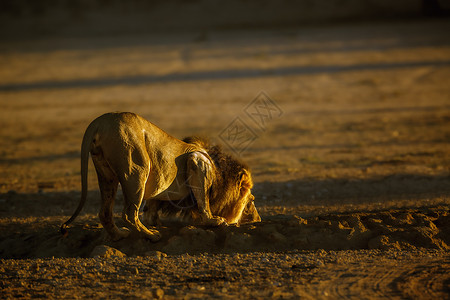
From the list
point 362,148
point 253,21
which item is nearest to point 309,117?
point 362,148

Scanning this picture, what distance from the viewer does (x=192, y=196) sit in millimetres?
7246

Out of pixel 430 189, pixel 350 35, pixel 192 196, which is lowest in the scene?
pixel 430 189

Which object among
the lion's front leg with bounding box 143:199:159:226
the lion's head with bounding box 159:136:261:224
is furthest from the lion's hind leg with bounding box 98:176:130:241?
the lion's head with bounding box 159:136:261:224

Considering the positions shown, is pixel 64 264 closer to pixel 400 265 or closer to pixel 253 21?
pixel 400 265

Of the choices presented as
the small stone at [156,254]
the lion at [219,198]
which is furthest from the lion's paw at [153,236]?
the lion at [219,198]

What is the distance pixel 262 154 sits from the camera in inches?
505

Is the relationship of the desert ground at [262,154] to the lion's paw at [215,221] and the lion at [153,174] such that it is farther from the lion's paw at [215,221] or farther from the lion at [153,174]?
the lion at [153,174]

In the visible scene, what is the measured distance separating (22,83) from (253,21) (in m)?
14.2

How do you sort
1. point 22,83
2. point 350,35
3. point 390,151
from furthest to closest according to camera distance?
point 350,35, point 22,83, point 390,151

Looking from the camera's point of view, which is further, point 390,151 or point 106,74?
point 106,74

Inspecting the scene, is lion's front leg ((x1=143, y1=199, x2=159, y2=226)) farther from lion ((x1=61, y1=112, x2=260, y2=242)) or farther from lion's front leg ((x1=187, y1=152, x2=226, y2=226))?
lion's front leg ((x1=187, y1=152, x2=226, y2=226))

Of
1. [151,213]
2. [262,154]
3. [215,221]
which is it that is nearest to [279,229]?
[215,221]

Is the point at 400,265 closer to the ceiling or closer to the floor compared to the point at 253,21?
closer to the floor

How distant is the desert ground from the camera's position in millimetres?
5812
